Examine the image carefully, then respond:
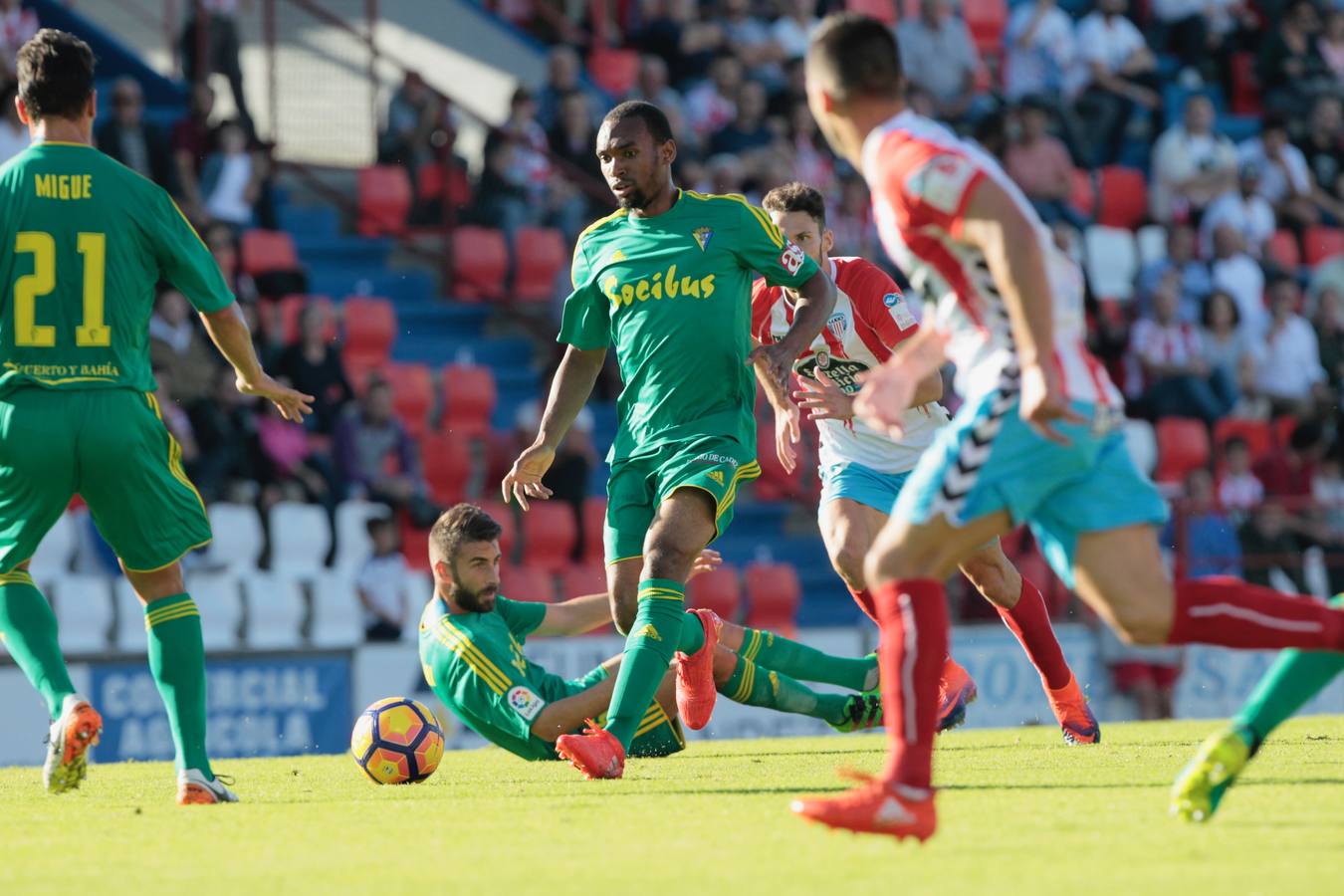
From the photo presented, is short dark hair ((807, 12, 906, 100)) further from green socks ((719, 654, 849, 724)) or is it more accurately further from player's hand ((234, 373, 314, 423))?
green socks ((719, 654, 849, 724))

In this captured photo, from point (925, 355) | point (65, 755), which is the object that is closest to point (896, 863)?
point (925, 355)

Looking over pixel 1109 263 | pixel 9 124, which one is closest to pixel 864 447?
pixel 9 124

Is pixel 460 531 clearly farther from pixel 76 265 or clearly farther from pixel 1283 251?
pixel 1283 251

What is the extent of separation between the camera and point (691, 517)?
25.3 feet

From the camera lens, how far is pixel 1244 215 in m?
21.9

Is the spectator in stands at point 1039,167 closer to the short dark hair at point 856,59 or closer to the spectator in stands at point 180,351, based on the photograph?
the spectator in stands at point 180,351

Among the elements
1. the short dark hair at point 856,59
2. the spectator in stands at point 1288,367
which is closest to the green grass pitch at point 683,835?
the short dark hair at point 856,59

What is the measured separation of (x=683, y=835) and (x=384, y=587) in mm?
9308

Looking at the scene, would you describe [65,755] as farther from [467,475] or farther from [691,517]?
[467,475]

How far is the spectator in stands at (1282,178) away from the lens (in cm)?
2277

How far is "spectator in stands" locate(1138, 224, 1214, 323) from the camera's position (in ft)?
67.6

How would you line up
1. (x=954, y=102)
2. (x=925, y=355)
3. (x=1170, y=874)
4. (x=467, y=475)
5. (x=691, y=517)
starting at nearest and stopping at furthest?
1. (x=1170, y=874)
2. (x=925, y=355)
3. (x=691, y=517)
4. (x=467, y=475)
5. (x=954, y=102)

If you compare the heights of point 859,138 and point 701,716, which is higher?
point 859,138

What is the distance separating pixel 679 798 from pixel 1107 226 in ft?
53.2
